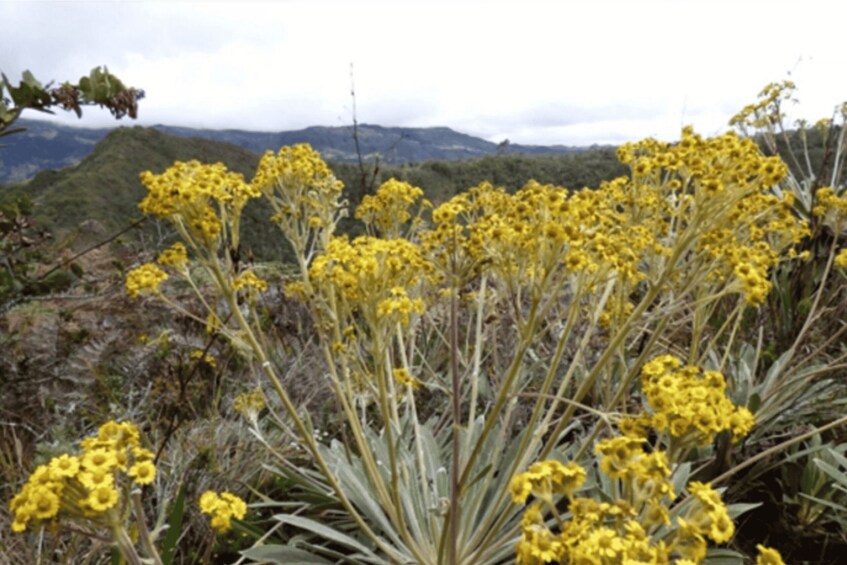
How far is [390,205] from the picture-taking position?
3014 millimetres

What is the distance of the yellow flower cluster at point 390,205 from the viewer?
9.62 feet

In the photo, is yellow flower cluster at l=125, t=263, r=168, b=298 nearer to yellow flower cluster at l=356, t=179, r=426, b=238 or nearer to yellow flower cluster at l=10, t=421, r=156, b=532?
yellow flower cluster at l=10, t=421, r=156, b=532

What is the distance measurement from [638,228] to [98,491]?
2209 mm

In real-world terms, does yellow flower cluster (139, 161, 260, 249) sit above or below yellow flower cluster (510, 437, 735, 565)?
above

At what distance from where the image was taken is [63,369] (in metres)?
4.05

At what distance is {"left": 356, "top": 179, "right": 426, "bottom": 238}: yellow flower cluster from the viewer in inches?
115

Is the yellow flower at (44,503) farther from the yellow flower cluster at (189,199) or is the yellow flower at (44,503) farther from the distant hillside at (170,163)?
the distant hillside at (170,163)

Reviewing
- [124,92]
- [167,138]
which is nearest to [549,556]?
[124,92]

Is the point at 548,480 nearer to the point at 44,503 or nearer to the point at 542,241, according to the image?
the point at 542,241

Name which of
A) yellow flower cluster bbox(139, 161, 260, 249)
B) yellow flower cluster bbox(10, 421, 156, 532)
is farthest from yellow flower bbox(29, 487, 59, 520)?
yellow flower cluster bbox(139, 161, 260, 249)

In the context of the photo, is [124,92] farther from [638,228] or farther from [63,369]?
[638,228]

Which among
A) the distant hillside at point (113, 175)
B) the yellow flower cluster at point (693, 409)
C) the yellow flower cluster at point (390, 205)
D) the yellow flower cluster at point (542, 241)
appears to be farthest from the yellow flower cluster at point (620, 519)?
the distant hillside at point (113, 175)

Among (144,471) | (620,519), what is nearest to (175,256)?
(144,471)

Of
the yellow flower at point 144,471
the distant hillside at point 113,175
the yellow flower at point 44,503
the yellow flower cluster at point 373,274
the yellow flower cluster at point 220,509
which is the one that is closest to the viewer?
the yellow flower at point 44,503
